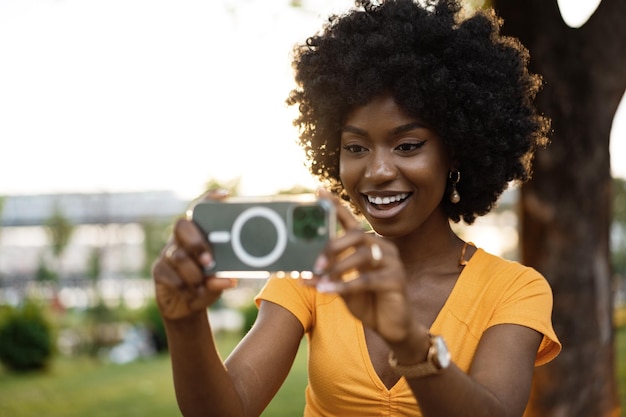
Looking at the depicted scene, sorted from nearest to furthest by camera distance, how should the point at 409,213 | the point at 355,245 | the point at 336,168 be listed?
the point at 355,245 → the point at 409,213 → the point at 336,168

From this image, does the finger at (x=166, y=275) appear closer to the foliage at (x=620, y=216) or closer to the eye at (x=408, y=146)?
the eye at (x=408, y=146)

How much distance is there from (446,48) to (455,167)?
1.29ft

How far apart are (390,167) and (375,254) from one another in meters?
0.70

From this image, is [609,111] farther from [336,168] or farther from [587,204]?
[336,168]

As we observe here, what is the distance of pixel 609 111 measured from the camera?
4.72 m

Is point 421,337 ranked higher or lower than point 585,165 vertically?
lower

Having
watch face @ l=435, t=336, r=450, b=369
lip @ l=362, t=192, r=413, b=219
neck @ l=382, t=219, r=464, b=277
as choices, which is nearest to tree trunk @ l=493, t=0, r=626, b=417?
neck @ l=382, t=219, r=464, b=277

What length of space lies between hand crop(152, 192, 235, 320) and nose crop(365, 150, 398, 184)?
2.22ft

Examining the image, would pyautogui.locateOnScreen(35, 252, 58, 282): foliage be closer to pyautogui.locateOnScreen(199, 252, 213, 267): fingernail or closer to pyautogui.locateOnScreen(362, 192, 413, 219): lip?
pyautogui.locateOnScreen(362, 192, 413, 219): lip

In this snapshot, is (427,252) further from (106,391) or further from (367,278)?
(106,391)

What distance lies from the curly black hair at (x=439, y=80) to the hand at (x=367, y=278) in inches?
33.7

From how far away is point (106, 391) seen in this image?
11.0 metres

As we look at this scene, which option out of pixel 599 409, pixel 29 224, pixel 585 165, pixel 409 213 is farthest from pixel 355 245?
pixel 29 224

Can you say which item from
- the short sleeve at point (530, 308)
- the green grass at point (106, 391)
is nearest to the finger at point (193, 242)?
the short sleeve at point (530, 308)
